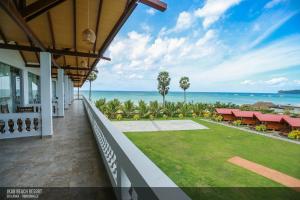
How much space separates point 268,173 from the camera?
838 centimetres

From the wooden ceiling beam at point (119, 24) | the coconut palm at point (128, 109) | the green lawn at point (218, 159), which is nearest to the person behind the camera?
the wooden ceiling beam at point (119, 24)

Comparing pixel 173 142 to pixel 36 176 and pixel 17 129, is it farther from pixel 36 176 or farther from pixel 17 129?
A: pixel 36 176

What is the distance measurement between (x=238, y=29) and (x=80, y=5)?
43526 millimetres

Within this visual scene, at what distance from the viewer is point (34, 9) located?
3.78 meters

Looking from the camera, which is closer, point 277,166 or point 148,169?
point 148,169

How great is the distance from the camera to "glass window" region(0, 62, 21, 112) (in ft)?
25.1

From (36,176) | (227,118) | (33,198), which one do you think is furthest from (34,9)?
(227,118)

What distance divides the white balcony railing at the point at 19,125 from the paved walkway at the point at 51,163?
0.39m

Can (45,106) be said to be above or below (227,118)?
above

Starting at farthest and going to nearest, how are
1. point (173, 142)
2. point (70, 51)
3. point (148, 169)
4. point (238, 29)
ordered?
point (238, 29), point (173, 142), point (70, 51), point (148, 169)

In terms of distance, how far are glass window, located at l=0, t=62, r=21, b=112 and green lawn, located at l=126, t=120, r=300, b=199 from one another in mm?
7112

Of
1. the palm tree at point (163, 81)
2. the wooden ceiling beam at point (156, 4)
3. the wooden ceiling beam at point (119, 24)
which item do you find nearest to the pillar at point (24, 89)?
the wooden ceiling beam at point (119, 24)

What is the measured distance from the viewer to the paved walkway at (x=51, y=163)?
306cm

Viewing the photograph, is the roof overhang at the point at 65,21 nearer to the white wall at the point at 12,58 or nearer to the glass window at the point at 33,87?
the white wall at the point at 12,58
